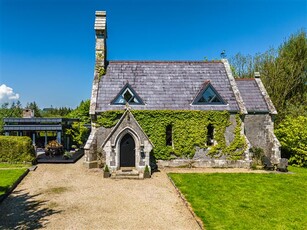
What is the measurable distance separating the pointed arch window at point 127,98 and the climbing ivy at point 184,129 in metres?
1.05

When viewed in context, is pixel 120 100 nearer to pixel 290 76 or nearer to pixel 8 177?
pixel 8 177

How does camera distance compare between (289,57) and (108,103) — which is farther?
(289,57)

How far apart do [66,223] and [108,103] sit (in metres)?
12.4

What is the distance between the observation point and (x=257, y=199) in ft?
42.4

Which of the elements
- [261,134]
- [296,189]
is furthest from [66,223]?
[261,134]

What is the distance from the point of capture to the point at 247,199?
1289 centimetres

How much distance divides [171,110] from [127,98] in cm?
407

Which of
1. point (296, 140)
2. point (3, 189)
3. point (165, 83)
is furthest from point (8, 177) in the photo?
point (296, 140)

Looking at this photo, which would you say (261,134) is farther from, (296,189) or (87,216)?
(87,216)

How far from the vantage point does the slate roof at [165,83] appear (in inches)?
Answer: 836

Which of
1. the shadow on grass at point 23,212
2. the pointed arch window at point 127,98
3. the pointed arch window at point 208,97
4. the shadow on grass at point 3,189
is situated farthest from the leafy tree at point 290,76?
the shadow on grass at point 3,189

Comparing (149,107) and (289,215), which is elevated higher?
(149,107)

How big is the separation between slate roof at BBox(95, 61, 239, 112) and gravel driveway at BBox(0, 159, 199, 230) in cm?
699

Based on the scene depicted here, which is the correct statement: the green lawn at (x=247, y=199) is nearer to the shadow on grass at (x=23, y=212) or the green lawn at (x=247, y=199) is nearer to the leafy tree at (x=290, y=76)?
the shadow on grass at (x=23, y=212)
